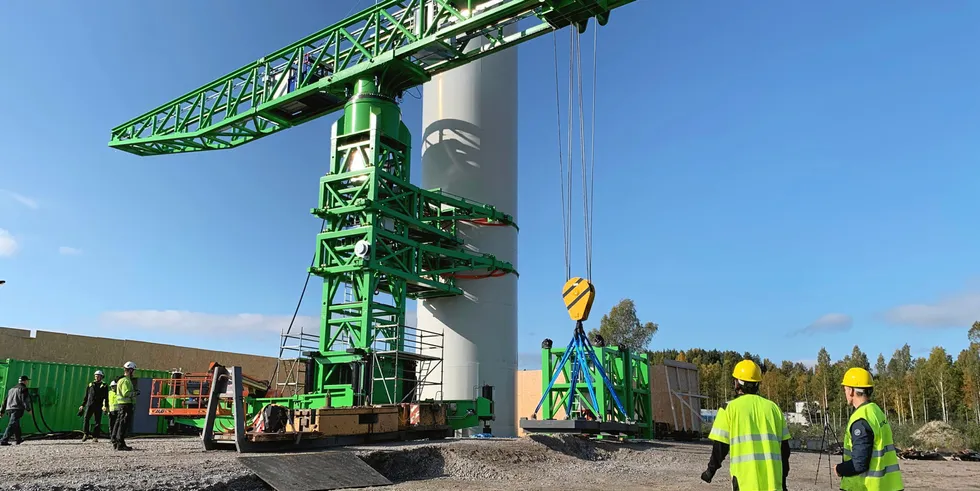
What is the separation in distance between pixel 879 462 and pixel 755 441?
921 mm

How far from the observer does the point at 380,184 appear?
18.3 meters

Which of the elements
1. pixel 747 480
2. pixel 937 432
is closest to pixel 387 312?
pixel 747 480

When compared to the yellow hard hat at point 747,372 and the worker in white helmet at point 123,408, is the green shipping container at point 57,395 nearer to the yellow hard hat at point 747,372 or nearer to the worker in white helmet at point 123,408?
the worker in white helmet at point 123,408

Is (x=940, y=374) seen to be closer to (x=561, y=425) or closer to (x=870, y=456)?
(x=561, y=425)

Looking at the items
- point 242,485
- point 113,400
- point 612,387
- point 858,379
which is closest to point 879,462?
point 858,379

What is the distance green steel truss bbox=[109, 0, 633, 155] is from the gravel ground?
32.1ft

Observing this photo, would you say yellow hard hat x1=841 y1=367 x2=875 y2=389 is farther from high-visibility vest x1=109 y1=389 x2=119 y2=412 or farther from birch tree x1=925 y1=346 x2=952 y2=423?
birch tree x1=925 y1=346 x2=952 y2=423

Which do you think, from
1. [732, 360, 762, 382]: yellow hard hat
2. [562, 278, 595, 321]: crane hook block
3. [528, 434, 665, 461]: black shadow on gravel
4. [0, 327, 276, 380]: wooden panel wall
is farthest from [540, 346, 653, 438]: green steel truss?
[0, 327, 276, 380]: wooden panel wall

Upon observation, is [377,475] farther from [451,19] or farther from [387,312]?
[451,19]

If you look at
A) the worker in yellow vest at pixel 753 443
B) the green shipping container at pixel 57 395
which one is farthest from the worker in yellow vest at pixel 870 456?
the green shipping container at pixel 57 395

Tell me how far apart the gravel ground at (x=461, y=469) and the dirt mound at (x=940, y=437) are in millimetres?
10045

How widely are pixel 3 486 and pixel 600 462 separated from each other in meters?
9.89

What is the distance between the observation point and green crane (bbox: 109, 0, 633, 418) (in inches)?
671

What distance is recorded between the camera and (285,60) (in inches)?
863
